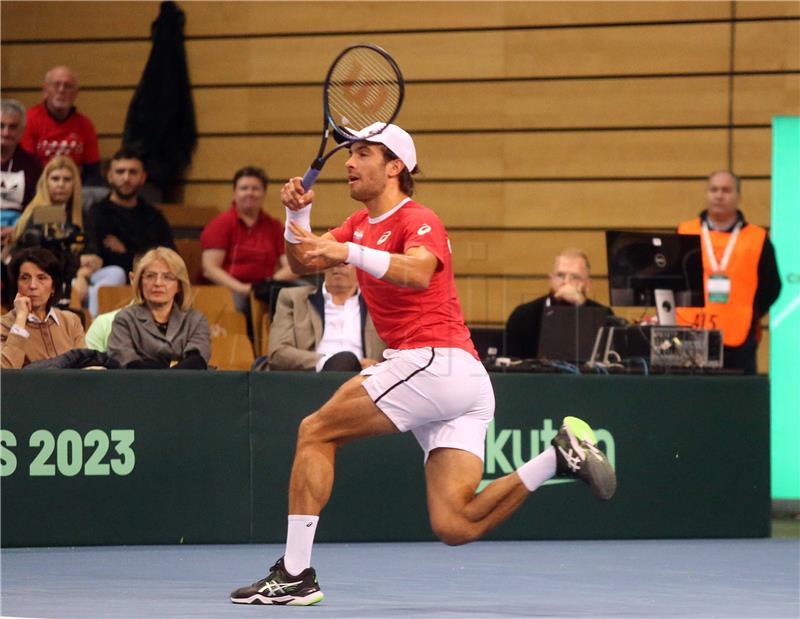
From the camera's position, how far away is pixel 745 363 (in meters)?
9.52

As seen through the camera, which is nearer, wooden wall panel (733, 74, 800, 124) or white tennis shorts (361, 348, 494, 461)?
white tennis shorts (361, 348, 494, 461)

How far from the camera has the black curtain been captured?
11.7 meters

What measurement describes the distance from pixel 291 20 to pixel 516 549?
19.1ft

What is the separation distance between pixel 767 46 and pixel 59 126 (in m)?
5.28

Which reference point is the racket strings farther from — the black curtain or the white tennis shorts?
the black curtain

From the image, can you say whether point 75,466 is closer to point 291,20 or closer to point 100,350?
point 100,350

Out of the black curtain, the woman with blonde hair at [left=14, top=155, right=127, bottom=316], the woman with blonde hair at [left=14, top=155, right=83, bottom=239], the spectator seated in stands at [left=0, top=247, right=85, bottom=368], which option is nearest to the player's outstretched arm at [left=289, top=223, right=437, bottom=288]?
the spectator seated in stands at [left=0, top=247, right=85, bottom=368]

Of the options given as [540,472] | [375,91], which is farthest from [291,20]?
[540,472]

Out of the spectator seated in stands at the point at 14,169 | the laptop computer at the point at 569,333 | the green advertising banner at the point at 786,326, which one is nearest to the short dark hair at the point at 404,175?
the laptop computer at the point at 569,333

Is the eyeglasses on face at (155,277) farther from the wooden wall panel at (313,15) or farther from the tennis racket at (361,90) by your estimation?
the wooden wall panel at (313,15)

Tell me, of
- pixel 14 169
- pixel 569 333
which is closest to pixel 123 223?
pixel 14 169

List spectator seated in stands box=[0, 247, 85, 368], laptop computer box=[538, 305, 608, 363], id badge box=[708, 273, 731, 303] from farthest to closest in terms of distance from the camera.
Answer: id badge box=[708, 273, 731, 303] < laptop computer box=[538, 305, 608, 363] < spectator seated in stands box=[0, 247, 85, 368]

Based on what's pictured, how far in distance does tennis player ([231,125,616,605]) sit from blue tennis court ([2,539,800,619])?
12.3 inches

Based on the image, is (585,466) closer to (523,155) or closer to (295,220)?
(295,220)
